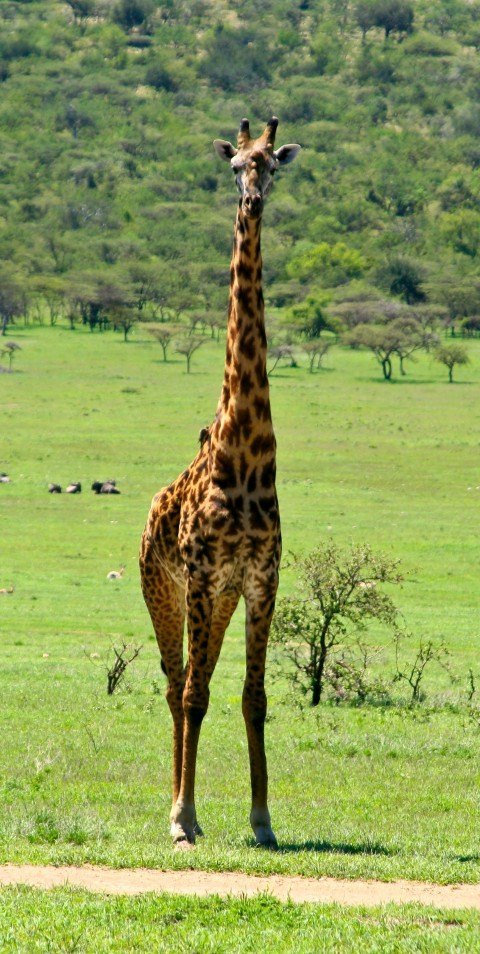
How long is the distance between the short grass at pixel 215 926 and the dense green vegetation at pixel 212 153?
7336cm

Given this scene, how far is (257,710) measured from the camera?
8.73m

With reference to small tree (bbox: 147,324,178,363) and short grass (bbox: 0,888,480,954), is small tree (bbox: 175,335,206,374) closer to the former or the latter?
small tree (bbox: 147,324,178,363)

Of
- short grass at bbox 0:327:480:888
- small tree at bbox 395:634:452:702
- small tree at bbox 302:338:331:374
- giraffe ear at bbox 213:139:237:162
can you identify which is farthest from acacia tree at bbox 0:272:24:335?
giraffe ear at bbox 213:139:237:162

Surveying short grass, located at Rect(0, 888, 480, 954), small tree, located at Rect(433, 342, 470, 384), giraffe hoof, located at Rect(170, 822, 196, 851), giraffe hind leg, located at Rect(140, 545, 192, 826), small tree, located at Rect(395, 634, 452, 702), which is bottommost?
small tree, located at Rect(433, 342, 470, 384)

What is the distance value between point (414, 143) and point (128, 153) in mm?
27454

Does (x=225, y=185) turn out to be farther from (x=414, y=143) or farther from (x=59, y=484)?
(x=59, y=484)

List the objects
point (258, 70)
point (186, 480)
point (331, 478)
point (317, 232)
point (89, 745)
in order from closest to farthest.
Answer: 1. point (186, 480)
2. point (89, 745)
3. point (331, 478)
4. point (317, 232)
5. point (258, 70)

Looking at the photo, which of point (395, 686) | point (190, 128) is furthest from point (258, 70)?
point (395, 686)

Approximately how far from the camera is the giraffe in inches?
338

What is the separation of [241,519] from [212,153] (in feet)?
413

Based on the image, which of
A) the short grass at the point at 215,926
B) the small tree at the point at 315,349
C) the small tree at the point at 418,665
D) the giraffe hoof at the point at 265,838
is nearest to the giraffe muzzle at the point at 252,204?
the giraffe hoof at the point at 265,838

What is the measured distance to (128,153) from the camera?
136m

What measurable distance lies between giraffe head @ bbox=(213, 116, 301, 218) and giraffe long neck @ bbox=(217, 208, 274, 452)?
0.60ft

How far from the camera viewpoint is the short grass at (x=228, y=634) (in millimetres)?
8859
